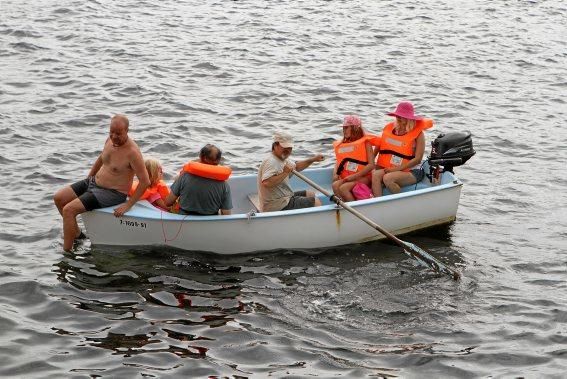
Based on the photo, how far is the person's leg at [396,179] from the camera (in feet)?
36.2

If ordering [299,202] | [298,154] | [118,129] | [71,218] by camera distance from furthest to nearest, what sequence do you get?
[298,154], [299,202], [71,218], [118,129]

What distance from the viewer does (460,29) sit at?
2062cm

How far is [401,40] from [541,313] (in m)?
11.4

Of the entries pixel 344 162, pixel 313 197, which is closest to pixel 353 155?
pixel 344 162

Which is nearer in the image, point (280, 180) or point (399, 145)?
point (280, 180)

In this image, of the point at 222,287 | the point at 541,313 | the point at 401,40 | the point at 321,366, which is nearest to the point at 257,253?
the point at 222,287

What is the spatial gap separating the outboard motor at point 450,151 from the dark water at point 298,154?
819mm

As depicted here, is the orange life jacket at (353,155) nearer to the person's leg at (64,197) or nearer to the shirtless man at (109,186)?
the shirtless man at (109,186)

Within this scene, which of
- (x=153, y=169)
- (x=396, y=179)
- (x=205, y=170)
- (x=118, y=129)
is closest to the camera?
(x=118, y=129)

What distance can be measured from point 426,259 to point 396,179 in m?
1.37

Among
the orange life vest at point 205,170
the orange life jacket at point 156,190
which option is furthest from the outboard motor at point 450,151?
the orange life jacket at point 156,190

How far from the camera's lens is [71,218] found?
9766mm

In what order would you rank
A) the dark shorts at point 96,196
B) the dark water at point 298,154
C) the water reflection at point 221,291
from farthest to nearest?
the dark shorts at point 96,196 → the water reflection at point 221,291 → the dark water at point 298,154

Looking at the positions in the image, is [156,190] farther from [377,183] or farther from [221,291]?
[377,183]
